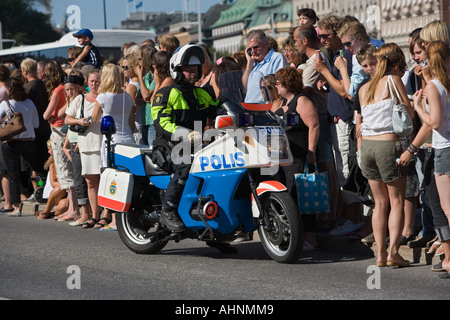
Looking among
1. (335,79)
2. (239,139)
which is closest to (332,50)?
(335,79)

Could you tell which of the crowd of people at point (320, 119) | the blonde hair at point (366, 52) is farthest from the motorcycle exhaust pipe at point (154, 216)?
the blonde hair at point (366, 52)

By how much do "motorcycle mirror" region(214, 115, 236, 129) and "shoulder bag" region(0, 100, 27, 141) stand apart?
6803 mm

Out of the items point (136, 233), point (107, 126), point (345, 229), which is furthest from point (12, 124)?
point (345, 229)

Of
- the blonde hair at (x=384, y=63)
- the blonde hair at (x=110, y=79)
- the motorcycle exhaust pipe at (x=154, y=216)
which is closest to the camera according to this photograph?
the blonde hair at (x=384, y=63)

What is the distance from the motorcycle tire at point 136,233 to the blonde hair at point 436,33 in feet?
10.4

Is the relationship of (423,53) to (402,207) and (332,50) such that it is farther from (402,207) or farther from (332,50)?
(332,50)

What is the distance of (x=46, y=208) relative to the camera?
560 inches

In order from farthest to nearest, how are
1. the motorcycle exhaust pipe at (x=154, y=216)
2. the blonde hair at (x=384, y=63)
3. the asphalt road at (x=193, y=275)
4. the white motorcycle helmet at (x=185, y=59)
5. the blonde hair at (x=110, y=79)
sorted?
the blonde hair at (x=110, y=79), the motorcycle exhaust pipe at (x=154, y=216), the white motorcycle helmet at (x=185, y=59), the blonde hair at (x=384, y=63), the asphalt road at (x=193, y=275)

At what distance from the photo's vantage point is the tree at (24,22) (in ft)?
353

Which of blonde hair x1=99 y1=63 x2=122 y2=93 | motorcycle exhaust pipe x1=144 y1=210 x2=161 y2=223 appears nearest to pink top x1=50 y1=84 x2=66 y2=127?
blonde hair x1=99 y1=63 x2=122 y2=93

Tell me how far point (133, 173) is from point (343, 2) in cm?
13596

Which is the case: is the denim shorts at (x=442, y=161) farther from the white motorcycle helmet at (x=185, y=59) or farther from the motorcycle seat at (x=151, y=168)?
the motorcycle seat at (x=151, y=168)

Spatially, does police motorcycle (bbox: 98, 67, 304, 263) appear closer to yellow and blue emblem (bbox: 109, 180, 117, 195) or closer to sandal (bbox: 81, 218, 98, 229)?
yellow and blue emblem (bbox: 109, 180, 117, 195)

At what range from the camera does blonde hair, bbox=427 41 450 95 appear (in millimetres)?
8250
